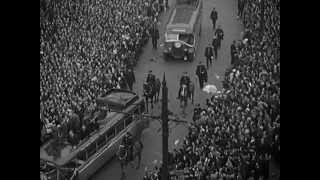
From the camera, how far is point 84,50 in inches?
944

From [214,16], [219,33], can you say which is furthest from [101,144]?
[214,16]

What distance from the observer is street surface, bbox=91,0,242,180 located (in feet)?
62.8

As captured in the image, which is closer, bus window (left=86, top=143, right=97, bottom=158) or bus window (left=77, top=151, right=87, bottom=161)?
bus window (left=77, top=151, right=87, bottom=161)

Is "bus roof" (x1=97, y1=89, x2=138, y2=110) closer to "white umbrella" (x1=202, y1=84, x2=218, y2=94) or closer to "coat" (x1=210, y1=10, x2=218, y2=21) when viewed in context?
"white umbrella" (x1=202, y1=84, x2=218, y2=94)

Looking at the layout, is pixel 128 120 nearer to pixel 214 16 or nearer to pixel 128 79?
pixel 128 79

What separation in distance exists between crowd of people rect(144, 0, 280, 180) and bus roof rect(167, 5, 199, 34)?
162 inches

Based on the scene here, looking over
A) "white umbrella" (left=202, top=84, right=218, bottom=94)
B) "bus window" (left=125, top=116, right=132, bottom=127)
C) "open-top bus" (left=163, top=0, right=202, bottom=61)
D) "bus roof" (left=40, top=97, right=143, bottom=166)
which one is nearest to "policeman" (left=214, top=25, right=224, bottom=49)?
"open-top bus" (left=163, top=0, right=202, bottom=61)

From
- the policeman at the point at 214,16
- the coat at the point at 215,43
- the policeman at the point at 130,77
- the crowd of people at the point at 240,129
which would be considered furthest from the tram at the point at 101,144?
the policeman at the point at 214,16

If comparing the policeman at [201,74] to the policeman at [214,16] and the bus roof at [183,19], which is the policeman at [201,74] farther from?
the policeman at [214,16]

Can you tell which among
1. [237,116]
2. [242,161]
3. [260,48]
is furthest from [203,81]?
[242,161]

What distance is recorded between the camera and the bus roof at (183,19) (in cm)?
2583

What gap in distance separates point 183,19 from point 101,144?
9.32m
